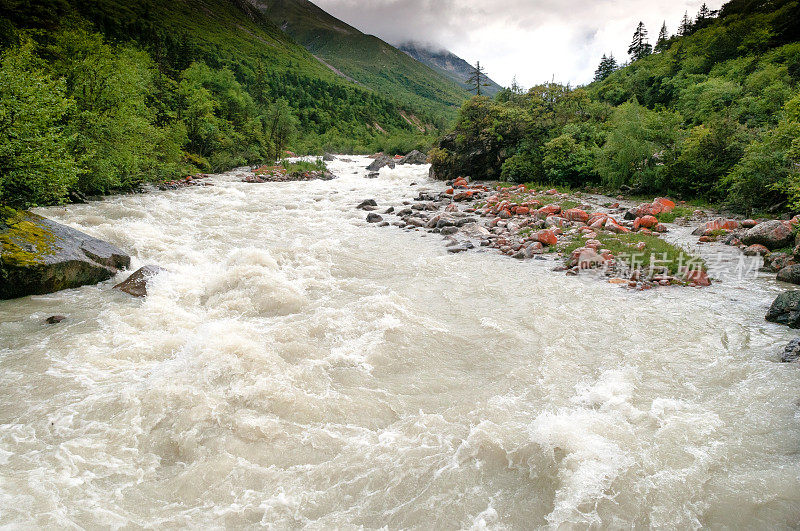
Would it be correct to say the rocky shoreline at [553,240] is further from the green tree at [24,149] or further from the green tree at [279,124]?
the green tree at [279,124]

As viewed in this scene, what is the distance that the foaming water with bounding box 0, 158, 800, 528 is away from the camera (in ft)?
13.4

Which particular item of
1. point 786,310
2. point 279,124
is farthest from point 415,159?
point 786,310

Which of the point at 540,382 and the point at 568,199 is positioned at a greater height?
the point at 568,199

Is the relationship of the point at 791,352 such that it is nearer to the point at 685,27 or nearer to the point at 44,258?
the point at 44,258

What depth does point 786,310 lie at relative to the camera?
26.1 feet

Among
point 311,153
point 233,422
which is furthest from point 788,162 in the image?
point 311,153

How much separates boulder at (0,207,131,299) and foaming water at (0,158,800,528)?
373mm

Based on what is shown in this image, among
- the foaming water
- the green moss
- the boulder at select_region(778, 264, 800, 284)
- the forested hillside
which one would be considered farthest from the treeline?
the forested hillside

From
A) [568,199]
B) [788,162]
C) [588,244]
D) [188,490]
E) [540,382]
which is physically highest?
[788,162]

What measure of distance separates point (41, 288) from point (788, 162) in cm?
2356

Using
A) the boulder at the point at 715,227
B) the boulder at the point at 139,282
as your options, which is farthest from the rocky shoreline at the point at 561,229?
the boulder at the point at 139,282

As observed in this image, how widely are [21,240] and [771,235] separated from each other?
20.4 m

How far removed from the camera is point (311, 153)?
5422 cm

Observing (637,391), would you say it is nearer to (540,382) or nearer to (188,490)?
(540,382)
